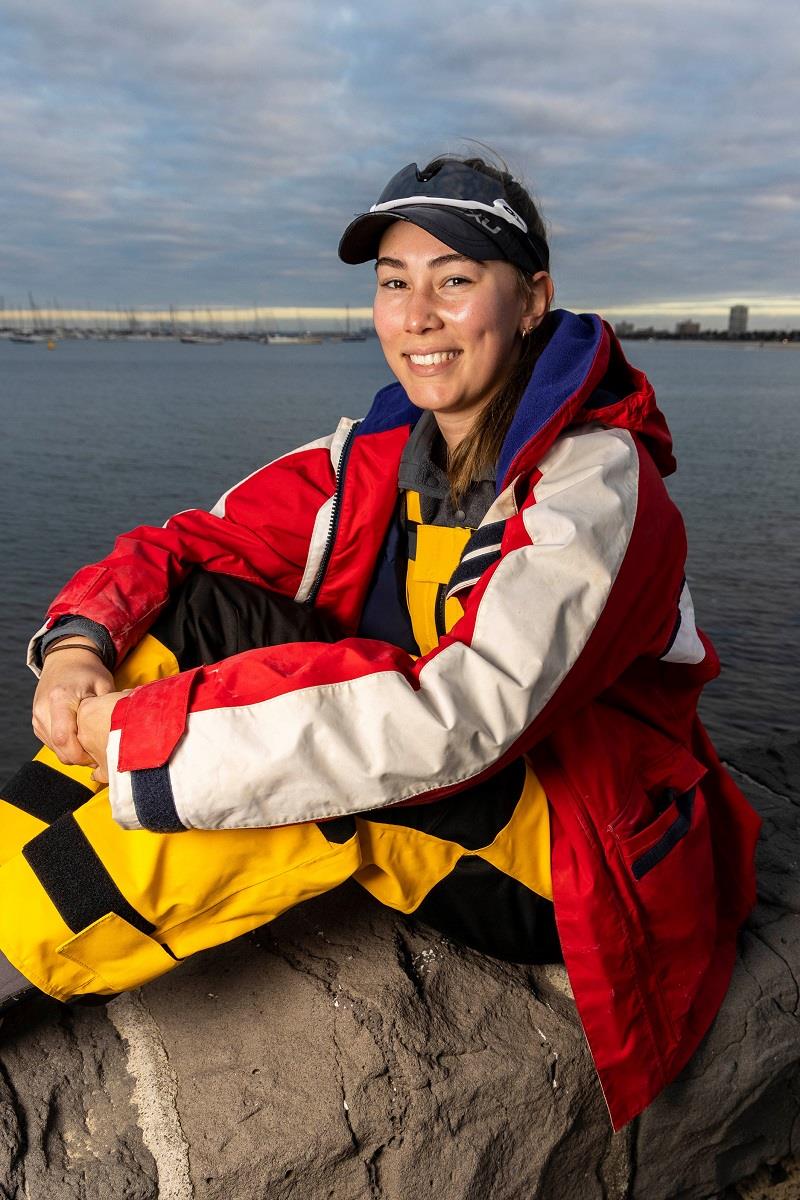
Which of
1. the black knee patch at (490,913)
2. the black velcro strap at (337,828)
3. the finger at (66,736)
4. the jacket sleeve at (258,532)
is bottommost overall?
the black knee patch at (490,913)

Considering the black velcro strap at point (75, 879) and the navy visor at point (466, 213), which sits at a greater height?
the navy visor at point (466, 213)

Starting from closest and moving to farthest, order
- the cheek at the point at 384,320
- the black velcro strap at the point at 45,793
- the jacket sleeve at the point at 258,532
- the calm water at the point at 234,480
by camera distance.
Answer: the black velcro strap at the point at 45,793, the cheek at the point at 384,320, the jacket sleeve at the point at 258,532, the calm water at the point at 234,480

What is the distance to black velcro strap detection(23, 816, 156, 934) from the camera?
204cm

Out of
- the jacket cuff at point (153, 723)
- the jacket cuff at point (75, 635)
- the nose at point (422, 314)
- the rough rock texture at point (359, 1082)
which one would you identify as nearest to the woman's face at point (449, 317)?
the nose at point (422, 314)

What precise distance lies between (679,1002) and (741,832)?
0.66 metres

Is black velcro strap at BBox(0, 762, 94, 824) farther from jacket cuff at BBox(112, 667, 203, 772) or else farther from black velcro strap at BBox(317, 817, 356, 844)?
black velcro strap at BBox(317, 817, 356, 844)

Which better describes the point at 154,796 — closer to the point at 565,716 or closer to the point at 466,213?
the point at 565,716

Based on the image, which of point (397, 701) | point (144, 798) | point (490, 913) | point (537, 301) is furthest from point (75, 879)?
point (537, 301)

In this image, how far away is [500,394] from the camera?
2879 millimetres

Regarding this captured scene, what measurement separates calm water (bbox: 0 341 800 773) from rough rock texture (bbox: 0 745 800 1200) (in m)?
5.32

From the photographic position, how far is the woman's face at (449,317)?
9.05 feet

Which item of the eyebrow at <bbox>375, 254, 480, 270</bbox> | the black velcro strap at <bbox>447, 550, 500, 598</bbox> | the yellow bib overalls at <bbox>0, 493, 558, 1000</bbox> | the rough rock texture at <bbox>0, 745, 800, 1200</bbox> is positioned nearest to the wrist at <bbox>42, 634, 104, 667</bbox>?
the yellow bib overalls at <bbox>0, 493, 558, 1000</bbox>

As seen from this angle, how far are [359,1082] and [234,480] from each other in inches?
640

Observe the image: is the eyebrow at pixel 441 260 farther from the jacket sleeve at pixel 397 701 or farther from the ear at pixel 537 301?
the jacket sleeve at pixel 397 701
